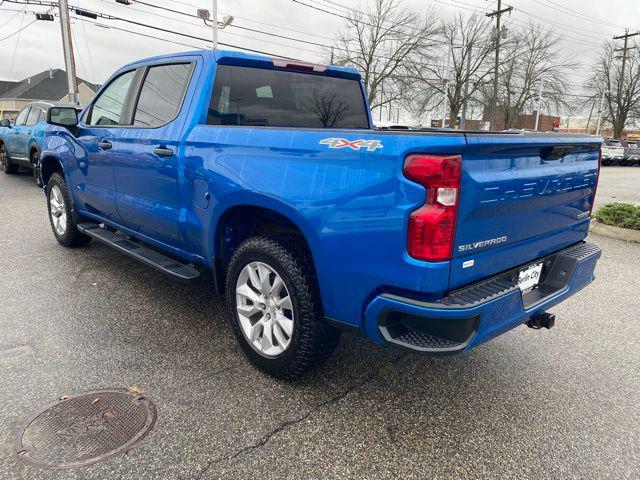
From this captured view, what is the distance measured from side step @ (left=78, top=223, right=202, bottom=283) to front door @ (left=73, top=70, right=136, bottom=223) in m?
0.18

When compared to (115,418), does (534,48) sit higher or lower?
higher

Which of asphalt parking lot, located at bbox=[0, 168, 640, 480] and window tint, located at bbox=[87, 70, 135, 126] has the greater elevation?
window tint, located at bbox=[87, 70, 135, 126]

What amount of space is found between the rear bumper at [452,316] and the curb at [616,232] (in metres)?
5.29

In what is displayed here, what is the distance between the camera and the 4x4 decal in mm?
2152

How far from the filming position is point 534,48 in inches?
1556

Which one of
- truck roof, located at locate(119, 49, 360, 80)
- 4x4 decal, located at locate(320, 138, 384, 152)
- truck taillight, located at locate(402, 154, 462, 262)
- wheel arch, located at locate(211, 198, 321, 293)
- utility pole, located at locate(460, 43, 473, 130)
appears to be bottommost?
wheel arch, located at locate(211, 198, 321, 293)

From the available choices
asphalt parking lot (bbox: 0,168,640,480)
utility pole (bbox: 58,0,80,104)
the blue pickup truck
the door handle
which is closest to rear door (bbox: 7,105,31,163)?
asphalt parking lot (bbox: 0,168,640,480)

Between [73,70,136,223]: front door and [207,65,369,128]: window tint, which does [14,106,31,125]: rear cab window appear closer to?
[73,70,136,223]: front door

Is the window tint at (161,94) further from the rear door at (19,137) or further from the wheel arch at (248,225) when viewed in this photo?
the rear door at (19,137)

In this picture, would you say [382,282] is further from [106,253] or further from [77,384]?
[106,253]

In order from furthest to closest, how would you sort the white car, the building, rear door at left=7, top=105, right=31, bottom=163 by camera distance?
the building < the white car < rear door at left=7, top=105, right=31, bottom=163

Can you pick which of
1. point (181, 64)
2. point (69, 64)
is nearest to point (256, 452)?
point (181, 64)

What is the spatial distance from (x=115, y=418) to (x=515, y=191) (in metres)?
2.34

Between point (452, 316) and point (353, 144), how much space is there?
0.90 meters
